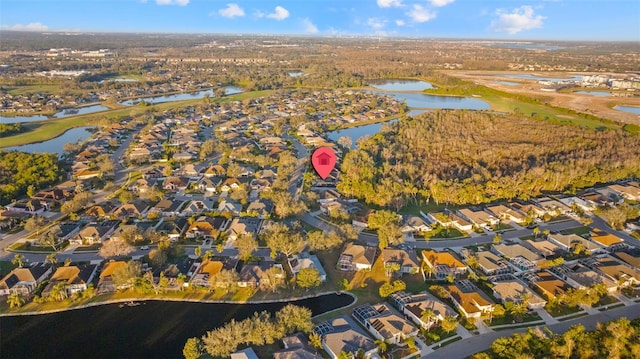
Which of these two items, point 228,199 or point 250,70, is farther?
point 250,70

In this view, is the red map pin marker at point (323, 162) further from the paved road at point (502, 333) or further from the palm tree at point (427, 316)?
the paved road at point (502, 333)

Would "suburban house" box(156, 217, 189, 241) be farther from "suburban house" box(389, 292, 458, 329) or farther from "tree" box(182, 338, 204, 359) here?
"suburban house" box(389, 292, 458, 329)

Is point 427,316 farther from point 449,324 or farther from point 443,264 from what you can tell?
point 443,264

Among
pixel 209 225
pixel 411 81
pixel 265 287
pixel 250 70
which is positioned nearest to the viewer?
pixel 265 287

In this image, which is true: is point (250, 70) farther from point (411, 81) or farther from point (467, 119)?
point (467, 119)

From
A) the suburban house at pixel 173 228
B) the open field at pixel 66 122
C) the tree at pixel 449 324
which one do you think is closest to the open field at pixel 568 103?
the tree at pixel 449 324

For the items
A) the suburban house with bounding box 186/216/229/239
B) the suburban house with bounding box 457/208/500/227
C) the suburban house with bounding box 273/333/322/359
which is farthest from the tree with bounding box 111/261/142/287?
the suburban house with bounding box 457/208/500/227

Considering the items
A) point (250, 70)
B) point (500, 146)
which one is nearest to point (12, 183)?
point (500, 146)
